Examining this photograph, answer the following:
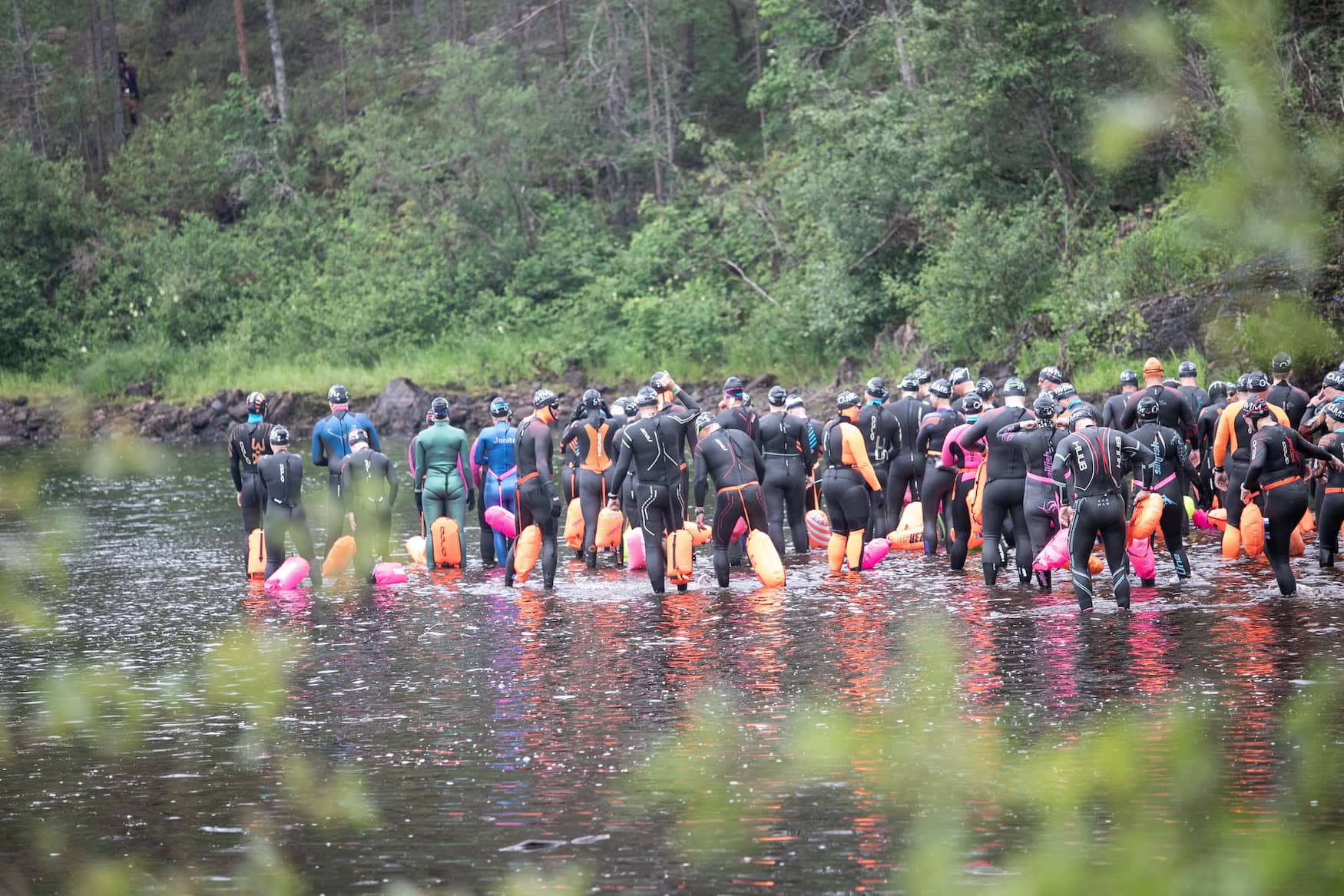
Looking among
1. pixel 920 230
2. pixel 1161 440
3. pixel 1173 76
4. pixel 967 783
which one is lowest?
pixel 967 783

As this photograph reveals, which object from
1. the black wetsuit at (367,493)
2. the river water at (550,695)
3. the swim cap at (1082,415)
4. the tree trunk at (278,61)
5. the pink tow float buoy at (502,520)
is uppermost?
the tree trunk at (278,61)

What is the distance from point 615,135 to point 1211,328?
87.0ft

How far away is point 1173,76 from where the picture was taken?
30438 millimetres

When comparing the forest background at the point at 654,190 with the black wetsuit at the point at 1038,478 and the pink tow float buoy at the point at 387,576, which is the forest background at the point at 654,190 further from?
the pink tow float buoy at the point at 387,576

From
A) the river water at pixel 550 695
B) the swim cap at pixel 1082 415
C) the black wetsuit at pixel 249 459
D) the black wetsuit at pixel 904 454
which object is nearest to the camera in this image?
the river water at pixel 550 695

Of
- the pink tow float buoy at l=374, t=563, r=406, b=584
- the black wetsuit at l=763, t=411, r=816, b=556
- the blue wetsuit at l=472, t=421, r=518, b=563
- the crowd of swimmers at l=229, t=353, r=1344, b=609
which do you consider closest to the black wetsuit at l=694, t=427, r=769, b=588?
the crowd of swimmers at l=229, t=353, r=1344, b=609

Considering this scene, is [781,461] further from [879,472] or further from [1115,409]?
[1115,409]

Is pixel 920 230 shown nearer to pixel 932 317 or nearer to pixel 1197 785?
pixel 932 317

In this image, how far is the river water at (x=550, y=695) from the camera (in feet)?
26.3

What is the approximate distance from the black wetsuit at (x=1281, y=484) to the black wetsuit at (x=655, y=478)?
509cm

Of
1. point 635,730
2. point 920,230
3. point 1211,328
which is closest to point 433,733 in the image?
point 635,730

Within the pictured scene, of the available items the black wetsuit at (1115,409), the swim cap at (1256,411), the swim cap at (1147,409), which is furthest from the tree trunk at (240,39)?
the swim cap at (1256,411)

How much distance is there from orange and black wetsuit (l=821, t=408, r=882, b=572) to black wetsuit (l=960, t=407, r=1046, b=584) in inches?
53.8

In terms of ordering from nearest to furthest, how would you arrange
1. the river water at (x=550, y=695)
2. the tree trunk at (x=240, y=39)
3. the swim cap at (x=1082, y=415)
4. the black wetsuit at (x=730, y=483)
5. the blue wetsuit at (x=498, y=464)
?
the river water at (x=550, y=695)
the swim cap at (x=1082, y=415)
the black wetsuit at (x=730, y=483)
the blue wetsuit at (x=498, y=464)
the tree trunk at (x=240, y=39)
